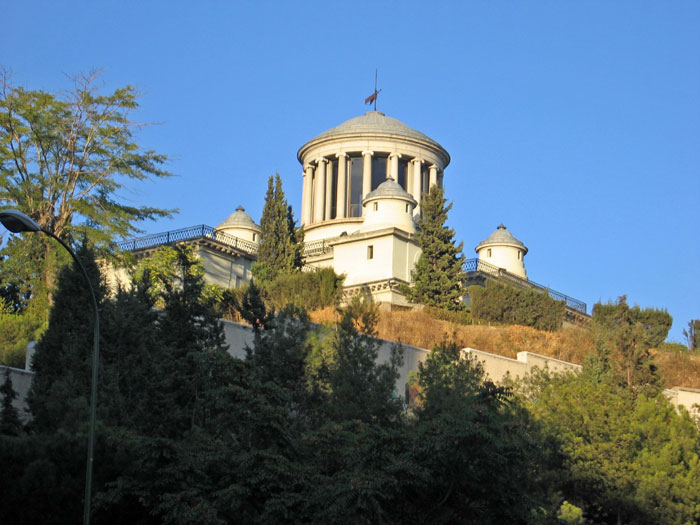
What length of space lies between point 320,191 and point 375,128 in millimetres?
5215

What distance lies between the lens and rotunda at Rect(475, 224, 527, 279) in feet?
206

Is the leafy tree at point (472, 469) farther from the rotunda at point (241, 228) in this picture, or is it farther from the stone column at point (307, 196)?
the stone column at point (307, 196)

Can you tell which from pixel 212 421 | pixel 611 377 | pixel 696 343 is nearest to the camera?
pixel 212 421

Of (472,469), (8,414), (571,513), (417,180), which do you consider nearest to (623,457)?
(571,513)

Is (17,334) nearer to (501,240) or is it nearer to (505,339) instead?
(505,339)

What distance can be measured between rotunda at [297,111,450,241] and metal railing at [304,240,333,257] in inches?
117

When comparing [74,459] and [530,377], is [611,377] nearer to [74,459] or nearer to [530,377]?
[530,377]

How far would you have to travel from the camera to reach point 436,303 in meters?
49.0

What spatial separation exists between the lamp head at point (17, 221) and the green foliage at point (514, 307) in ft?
114

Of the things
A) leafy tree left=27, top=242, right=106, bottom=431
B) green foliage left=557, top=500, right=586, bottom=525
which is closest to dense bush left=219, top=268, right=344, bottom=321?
leafy tree left=27, top=242, right=106, bottom=431

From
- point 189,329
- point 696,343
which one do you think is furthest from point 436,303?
point 189,329

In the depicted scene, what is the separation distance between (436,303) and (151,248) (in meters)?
16.0

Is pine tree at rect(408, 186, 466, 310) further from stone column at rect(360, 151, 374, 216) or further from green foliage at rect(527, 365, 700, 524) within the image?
green foliage at rect(527, 365, 700, 524)

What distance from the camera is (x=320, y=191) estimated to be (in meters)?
69.4
